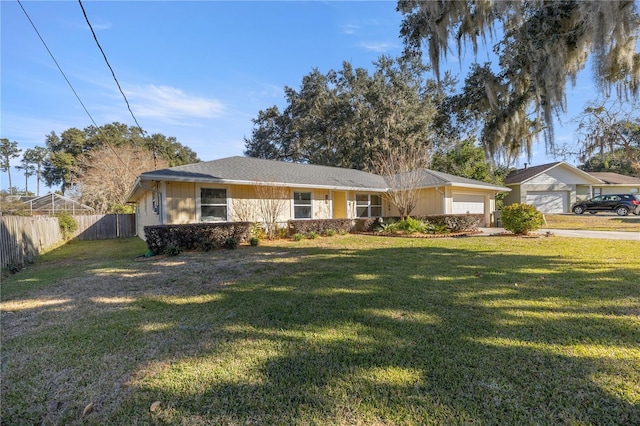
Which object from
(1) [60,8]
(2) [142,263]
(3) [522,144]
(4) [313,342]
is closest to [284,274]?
(4) [313,342]

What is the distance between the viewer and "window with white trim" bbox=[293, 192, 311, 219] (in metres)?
14.1

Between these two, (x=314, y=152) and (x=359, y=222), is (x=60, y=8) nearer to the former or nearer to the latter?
(x=359, y=222)

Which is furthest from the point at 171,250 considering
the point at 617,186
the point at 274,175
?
the point at 617,186

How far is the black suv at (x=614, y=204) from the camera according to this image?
20.5 m

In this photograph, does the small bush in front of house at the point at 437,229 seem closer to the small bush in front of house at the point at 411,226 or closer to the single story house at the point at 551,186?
the small bush in front of house at the point at 411,226

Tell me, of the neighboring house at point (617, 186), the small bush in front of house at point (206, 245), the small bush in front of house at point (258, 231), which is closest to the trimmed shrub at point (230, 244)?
the small bush in front of house at point (206, 245)

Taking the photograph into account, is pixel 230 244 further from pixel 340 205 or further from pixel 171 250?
pixel 340 205

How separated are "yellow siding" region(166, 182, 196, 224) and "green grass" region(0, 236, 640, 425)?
16.9ft

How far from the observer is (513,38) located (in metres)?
6.61

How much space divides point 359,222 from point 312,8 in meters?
9.63

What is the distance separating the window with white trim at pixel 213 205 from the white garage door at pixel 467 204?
11.8 m

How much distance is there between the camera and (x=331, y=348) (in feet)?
9.62

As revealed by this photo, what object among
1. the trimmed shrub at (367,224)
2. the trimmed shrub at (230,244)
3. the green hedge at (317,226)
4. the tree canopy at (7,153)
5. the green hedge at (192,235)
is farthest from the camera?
the tree canopy at (7,153)

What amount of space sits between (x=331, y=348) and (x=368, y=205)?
14.6 meters
